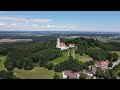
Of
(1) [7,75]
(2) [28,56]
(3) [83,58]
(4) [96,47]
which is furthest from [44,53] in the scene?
(1) [7,75]

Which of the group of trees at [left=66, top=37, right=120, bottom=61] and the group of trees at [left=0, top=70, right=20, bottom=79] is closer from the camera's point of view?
the group of trees at [left=0, top=70, right=20, bottom=79]

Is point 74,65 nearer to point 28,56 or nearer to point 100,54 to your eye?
point 100,54

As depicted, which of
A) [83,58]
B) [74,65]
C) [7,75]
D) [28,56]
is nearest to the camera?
[7,75]

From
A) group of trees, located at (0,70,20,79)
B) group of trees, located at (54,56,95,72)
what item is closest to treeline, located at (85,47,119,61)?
group of trees, located at (54,56,95,72)

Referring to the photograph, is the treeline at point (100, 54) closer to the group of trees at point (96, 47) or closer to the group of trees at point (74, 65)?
the group of trees at point (96, 47)

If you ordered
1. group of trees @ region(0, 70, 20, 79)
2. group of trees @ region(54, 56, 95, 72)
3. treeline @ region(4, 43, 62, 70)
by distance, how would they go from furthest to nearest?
group of trees @ region(54, 56, 95, 72) → treeline @ region(4, 43, 62, 70) → group of trees @ region(0, 70, 20, 79)

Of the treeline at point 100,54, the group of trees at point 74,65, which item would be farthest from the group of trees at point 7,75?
the treeline at point 100,54

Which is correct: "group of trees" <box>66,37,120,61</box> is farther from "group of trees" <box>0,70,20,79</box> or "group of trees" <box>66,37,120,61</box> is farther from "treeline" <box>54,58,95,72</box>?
"group of trees" <box>0,70,20,79</box>

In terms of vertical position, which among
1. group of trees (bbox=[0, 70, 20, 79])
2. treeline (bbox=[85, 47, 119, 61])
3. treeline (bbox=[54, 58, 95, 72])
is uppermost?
treeline (bbox=[85, 47, 119, 61])
